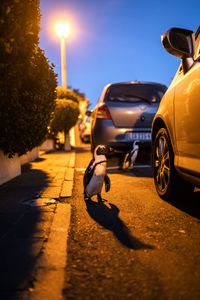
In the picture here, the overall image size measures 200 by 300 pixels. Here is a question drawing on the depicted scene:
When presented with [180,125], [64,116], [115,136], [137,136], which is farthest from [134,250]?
[64,116]

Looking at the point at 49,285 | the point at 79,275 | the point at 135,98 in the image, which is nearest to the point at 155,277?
the point at 79,275

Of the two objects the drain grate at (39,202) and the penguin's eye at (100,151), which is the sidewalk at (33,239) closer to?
the drain grate at (39,202)

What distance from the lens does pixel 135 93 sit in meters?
9.30

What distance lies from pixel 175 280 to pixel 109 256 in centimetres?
64

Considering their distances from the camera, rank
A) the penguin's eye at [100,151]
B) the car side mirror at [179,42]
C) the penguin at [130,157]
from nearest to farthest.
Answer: the car side mirror at [179,42]
the penguin's eye at [100,151]
the penguin at [130,157]

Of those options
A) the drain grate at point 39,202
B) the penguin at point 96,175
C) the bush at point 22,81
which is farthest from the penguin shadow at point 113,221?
the bush at point 22,81

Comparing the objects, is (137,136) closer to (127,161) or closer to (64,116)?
(127,161)

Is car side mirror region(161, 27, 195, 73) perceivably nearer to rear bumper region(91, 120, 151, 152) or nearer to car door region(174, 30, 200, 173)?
car door region(174, 30, 200, 173)

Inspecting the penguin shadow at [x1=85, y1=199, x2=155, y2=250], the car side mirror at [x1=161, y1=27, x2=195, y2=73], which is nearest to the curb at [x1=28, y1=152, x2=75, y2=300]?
the penguin shadow at [x1=85, y1=199, x2=155, y2=250]

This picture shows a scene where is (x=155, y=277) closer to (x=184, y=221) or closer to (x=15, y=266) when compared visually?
(x=15, y=266)

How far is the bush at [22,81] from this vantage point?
17.0ft

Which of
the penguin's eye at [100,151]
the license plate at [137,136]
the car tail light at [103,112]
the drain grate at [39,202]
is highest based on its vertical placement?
the car tail light at [103,112]

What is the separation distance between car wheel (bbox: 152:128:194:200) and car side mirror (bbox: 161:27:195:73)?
3.39ft

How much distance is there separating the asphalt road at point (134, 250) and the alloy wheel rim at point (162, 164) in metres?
0.22
